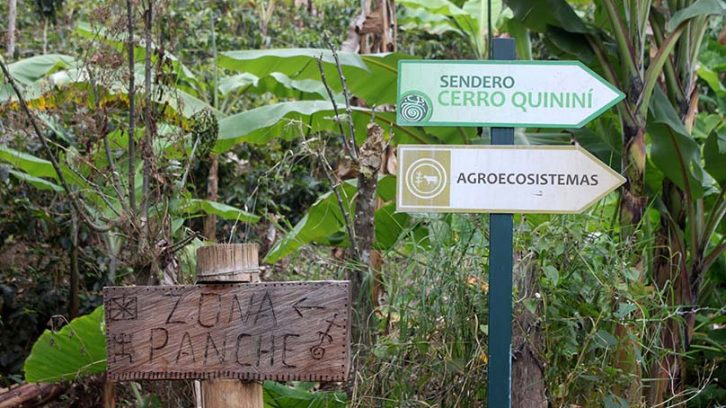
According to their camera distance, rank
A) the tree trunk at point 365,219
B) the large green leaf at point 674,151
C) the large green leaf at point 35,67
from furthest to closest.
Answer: the large green leaf at point 35,67
the large green leaf at point 674,151
the tree trunk at point 365,219

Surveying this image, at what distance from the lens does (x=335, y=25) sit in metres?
11.6

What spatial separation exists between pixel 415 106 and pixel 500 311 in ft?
2.65

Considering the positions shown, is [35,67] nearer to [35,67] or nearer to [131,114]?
[35,67]

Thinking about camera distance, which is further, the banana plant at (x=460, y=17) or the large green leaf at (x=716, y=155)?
the banana plant at (x=460, y=17)

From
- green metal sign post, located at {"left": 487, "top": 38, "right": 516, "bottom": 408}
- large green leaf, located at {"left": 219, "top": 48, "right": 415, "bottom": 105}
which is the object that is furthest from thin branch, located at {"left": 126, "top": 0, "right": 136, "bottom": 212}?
green metal sign post, located at {"left": 487, "top": 38, "right": 516, "bottom": 408}

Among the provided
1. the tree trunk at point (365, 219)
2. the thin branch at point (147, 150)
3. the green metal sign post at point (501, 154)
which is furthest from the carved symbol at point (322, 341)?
the thin branch at point (147, 150)

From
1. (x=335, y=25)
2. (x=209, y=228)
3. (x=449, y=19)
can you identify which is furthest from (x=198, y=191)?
(x=335, y=25)

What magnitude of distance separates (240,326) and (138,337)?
0.37 metres

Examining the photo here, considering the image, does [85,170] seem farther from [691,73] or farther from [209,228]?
[691,73]

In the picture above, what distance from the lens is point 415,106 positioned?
3.54 metres

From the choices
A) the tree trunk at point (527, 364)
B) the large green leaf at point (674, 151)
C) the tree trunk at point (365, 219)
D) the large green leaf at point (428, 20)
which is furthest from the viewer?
the large green leaf at point (428, 20)

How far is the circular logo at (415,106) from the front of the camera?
11.6 ft

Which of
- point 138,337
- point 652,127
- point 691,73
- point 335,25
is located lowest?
point 138,337

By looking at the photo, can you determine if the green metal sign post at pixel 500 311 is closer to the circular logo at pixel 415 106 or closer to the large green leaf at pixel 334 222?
the circular logo at pixel 415 106
